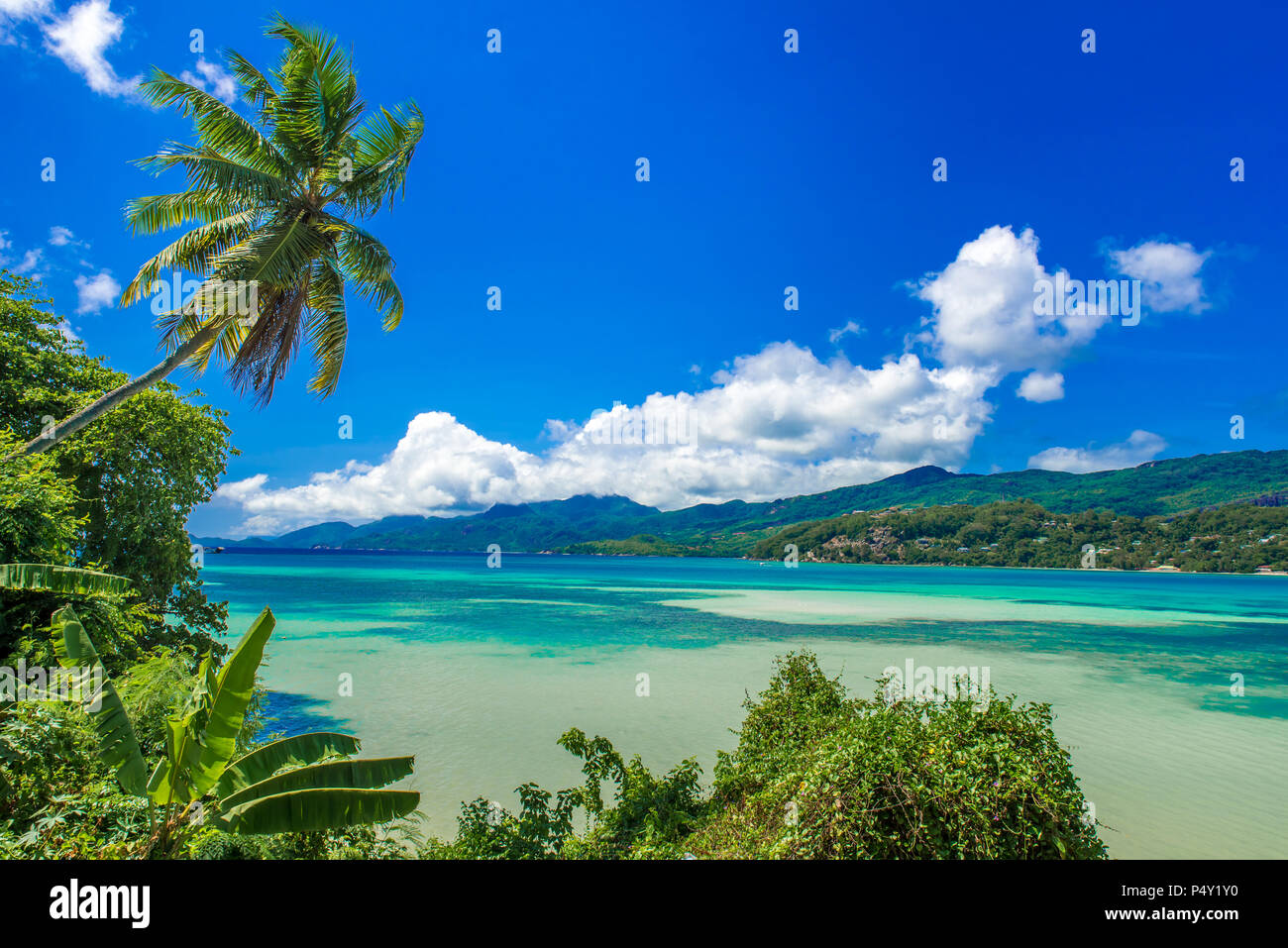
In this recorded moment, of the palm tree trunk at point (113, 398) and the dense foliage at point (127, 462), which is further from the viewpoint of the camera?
the dense foliage at point (127, 462)

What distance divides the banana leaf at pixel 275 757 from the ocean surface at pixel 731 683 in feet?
15.8

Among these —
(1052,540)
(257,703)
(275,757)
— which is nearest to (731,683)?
(257,703)

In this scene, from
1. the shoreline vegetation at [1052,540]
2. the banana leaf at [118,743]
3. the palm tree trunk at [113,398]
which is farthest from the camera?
the shoreline vegetation at [1052,540]

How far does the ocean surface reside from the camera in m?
11.5

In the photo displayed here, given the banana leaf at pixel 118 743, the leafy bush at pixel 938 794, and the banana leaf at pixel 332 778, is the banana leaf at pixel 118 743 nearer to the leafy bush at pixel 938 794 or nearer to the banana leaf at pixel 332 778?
the banana leaf at pixel 332 778

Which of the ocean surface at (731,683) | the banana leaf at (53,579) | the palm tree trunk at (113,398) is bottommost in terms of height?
the ocean surface at (731,683)

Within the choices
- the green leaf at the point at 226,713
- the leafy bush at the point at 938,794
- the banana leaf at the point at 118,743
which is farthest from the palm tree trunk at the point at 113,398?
the leafy bush at the point at 938,794

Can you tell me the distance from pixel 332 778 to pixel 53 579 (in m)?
4.33

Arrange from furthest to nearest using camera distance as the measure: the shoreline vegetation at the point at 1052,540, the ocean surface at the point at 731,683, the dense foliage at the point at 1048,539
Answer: the dense foliage at the point at 1048,539 < the shoreline vegetation at the point at 1052,540 < the ocean surface at the point at 731,683

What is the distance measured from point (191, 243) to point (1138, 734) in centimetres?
2332

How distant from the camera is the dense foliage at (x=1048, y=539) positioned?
119m

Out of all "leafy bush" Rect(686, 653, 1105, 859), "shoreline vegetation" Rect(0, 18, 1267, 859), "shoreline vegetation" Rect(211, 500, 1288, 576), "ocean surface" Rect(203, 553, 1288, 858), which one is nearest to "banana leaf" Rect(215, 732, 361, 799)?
"shoreline vegetation" Rect(0, 18, 1267, 859)

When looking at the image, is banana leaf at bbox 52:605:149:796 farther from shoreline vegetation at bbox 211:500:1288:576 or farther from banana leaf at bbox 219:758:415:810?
shoreline vegetation at bbox 211:500:1288:576

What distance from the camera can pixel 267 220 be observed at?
10.4 m
